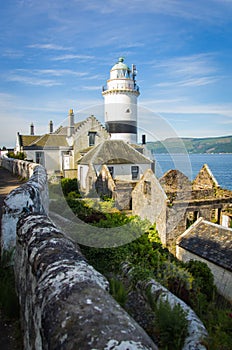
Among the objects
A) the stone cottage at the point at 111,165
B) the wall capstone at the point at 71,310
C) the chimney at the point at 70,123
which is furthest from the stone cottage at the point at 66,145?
the wall capstone at the point at 71,310

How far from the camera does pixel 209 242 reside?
15109 millimetres

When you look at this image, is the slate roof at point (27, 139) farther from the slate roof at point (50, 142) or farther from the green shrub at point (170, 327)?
the green shrub at point (170, 327)

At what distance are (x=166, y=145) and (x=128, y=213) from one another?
8628 millimetres

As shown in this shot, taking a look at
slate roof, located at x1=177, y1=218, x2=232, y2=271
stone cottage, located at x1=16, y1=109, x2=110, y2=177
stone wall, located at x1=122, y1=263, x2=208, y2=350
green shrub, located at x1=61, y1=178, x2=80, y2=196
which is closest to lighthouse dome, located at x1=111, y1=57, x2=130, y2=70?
stone cottage, located at x1=16, y1=109, x2=110, y2=177

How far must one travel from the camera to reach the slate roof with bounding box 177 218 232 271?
13.8 meters

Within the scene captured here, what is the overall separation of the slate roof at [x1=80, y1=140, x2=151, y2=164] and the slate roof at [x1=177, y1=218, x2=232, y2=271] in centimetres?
1213

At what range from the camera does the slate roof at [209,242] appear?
1378 cm

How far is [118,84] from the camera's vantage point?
37000mm

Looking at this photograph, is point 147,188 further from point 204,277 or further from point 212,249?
point 204,277

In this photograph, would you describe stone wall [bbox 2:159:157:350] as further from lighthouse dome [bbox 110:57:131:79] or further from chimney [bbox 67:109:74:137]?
lighthouse dome [bbox 110:57:131:79]

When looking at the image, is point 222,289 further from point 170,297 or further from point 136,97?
point 136,97

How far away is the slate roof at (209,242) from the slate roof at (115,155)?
1213 cm

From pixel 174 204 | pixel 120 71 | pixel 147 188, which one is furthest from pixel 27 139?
pixel 174 204

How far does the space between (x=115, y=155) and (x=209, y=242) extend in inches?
578
